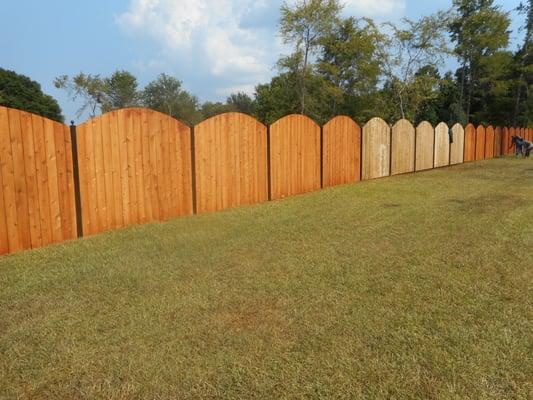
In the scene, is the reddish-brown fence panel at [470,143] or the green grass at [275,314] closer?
the green grass at [275,314]

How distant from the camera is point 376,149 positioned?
12.4m

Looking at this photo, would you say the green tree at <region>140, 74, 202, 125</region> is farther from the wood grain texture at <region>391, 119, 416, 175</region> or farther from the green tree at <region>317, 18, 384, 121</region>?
the wood grain texture at <region>391, 119, 416, 175</region>

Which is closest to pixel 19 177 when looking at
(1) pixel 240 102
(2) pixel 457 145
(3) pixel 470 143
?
(2) pixel 457 145

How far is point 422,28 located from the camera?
2464 centimetres

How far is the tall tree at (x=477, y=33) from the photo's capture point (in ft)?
115

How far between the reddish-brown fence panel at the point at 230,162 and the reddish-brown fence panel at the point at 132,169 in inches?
11.3

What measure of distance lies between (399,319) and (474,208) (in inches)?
201

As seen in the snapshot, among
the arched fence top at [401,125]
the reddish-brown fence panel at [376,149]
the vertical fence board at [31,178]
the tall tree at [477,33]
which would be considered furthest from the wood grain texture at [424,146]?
the tall tree at [477,33]

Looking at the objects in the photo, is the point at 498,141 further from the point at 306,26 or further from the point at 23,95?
the point at 23,95

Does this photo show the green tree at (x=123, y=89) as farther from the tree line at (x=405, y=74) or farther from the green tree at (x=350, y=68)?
→ the green tree at (x=350, y=68)

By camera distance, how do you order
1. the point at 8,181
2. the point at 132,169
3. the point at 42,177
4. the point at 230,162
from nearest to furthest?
the point at 8,181 → the point at 42,177 → the point at 132,169 → the point at 230,162

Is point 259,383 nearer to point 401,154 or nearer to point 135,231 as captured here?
point 135,231

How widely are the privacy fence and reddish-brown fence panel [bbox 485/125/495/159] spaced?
595 inches

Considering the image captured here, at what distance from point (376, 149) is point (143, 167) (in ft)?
26.1
